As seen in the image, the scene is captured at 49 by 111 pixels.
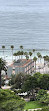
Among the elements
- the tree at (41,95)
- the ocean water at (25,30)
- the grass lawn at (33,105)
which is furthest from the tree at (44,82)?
the ocean water at (25,30)

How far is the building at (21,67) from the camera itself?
55.0 metres

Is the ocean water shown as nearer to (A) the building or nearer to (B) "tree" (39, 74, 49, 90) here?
(A) the building

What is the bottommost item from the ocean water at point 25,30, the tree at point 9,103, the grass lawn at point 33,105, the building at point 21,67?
the ocean water at point 25,30

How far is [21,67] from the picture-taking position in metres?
55.0

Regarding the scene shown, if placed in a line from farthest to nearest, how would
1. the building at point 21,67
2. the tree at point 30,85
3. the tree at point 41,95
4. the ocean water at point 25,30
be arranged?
1. the ocean water at point 25,30
2. the building at point 21,67
3. the tree at point 30,85
4. the tree at point 41,95

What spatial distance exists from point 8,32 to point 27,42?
15.2 metres

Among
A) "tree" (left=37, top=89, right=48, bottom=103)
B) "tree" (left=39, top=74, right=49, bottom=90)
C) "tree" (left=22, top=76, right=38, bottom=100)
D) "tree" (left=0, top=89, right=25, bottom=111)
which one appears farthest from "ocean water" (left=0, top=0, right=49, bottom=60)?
"tree" (left=0, top=89, right=25, bottom=111)

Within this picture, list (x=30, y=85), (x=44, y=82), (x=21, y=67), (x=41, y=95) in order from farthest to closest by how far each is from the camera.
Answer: (x=21, y=67) < (x=44, y=82) < (x=30, y=85) < (x=41, y=95)

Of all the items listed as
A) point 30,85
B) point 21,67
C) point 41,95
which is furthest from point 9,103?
point 21,67

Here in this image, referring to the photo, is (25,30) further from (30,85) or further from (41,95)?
(41,95)

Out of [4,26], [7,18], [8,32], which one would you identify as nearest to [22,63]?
[8,32]

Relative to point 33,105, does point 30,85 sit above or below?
above

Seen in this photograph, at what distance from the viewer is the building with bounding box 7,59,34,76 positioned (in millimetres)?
54978

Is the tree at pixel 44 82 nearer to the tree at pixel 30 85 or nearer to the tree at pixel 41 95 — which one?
the tree at pixel 30 85
